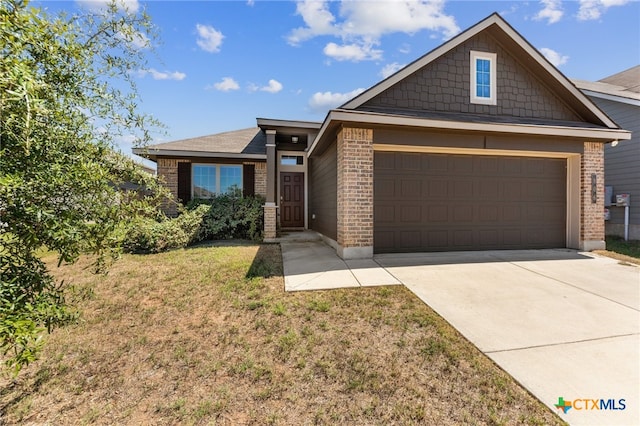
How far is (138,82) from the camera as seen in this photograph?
2.74 metres

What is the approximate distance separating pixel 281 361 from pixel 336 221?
446cm

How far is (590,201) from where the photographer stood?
Result: 7.12m

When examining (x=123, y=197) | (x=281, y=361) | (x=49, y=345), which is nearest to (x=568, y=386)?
(x=281, y=361)

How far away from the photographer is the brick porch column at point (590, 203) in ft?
23.3

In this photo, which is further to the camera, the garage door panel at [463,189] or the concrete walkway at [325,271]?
the garage door panel at [463,189]

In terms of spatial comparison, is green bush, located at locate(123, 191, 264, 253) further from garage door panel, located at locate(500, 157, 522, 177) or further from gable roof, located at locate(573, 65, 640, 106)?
gable roof, located at locate(573, 65, 640, 106)

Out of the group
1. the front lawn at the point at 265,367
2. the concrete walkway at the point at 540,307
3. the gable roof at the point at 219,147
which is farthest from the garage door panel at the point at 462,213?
the gable roof at the point at 219,147

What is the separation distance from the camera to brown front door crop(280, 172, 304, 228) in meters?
11.0

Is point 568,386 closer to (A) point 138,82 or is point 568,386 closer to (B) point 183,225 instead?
(A) point 138,82

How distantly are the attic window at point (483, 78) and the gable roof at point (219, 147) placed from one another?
23.5ft

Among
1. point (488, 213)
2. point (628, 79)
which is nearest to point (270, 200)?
point (488, 213)

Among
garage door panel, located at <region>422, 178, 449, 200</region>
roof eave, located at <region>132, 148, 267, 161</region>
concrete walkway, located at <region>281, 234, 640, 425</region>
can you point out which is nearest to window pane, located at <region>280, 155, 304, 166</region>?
roof eave, located at <region>132, 148, 267, 161</region>

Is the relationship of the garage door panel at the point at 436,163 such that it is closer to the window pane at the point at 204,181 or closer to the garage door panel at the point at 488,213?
the garage door panel at the point at 488,213

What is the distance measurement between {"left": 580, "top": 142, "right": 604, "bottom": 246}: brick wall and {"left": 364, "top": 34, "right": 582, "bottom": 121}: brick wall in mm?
1319
